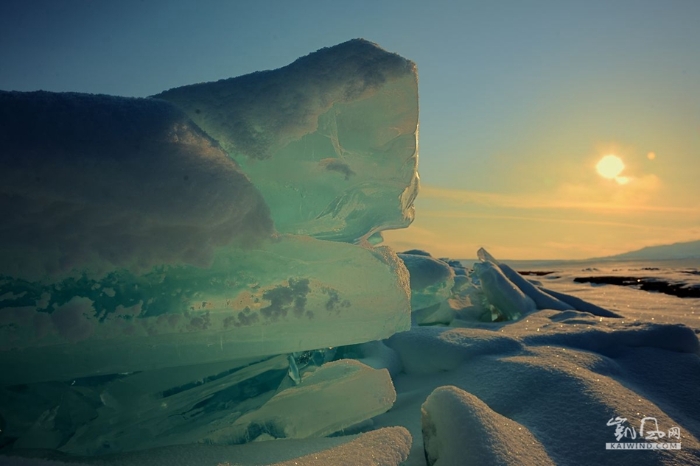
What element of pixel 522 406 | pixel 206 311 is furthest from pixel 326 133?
pixel 522 406

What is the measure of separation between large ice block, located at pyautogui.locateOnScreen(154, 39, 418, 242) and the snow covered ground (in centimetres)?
82

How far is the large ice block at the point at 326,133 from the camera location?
54.7 inches

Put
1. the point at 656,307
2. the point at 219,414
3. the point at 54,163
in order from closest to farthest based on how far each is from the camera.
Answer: the point at 54,163, the point at 219,414, the point at 656,307

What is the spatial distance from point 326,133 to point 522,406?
4.48 ft

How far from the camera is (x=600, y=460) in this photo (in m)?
1.31

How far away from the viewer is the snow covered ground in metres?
1.21

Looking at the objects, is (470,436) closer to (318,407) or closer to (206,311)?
(318,407)

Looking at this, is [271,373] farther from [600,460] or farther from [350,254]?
[600,460]

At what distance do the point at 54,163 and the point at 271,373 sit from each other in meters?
1.02

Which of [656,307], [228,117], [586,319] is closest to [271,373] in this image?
[228,117]

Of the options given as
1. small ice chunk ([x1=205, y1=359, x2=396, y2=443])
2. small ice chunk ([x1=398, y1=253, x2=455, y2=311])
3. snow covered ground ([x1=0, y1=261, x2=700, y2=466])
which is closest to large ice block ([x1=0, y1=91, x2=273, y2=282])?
snow covered ground ([x1=0, y1=261, x2=700, y2=466])

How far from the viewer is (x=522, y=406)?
5.29 feet

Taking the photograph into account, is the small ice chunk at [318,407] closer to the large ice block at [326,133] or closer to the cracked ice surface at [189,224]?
the cracked ice surface at [189,224]
